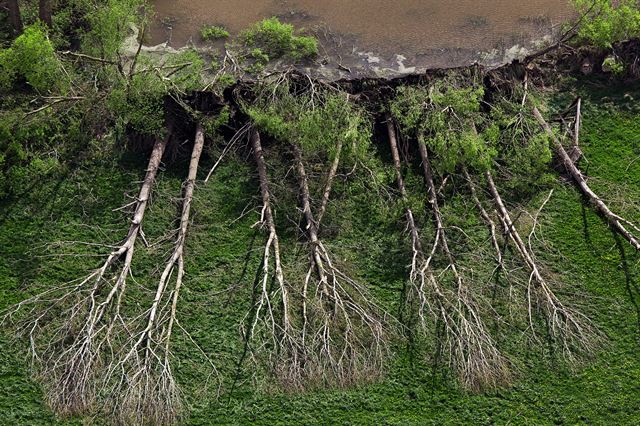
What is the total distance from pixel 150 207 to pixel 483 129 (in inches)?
272

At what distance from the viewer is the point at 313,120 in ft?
42.8

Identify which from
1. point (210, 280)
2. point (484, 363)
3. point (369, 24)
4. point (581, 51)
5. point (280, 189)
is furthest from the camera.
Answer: point (369, 24)

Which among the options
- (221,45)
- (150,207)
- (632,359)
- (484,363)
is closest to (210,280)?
(150,207)

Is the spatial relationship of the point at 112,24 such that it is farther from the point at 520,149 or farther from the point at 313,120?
the point at 520,149

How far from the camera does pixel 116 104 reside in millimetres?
13336

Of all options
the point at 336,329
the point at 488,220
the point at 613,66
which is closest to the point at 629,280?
the point at 488,220

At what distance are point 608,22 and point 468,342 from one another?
311 inches

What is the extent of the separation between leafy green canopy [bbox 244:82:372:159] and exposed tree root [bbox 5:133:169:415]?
322cm

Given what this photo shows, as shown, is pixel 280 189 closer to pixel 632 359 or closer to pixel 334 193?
pixel 334 193

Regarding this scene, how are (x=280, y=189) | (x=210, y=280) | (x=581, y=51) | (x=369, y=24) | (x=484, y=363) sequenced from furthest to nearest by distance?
(x=369, y=24) → (x=581, y=51) → (x=280, y=189) → (x=210, y=280) → (x=484, y=363)

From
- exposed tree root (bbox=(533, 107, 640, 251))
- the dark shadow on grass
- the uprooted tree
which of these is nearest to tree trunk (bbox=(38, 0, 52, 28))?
the uprooted tree

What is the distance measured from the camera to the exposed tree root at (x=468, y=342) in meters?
11.2

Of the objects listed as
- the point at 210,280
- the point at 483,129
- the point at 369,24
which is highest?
the point at 369,24

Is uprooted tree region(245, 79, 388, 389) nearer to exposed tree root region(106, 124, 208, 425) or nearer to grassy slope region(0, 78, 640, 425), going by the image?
grassy slope region(0, 78, 640, 425)
